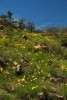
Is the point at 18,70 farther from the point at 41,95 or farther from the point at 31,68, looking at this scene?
the point at 41,95

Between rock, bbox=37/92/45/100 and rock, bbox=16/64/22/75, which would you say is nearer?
rock, bbox=37/92/45/100

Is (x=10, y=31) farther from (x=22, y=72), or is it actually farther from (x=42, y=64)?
(x=22, y=72)

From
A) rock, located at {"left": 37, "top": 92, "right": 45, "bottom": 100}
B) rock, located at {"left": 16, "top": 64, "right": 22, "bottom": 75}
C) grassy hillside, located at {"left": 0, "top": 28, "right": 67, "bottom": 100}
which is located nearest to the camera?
rock, located at {"left": 37, "top": 92, "right": 45, "bottom": 100}

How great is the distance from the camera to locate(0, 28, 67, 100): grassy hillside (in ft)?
52.4

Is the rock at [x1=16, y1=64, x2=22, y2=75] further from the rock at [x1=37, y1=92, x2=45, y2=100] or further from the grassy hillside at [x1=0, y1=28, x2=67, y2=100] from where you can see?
the rock at [x1=37, y1=92, x2=45, y2=100]

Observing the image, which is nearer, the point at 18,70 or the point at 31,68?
the point at 18,70

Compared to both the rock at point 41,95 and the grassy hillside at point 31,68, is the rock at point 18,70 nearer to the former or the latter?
the grassy hillside at point 31,68

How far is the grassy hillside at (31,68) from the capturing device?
1598cm

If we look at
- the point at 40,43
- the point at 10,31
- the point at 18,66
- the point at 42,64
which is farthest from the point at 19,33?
the point at 18,66

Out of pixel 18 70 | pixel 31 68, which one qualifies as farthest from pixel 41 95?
pixel 31 68

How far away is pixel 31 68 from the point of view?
20.1m

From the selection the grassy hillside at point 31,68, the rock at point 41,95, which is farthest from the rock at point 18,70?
the rock at point 41,95

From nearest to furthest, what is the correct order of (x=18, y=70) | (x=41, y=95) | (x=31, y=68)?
(x=41, y=95)
(x=18, y=70)
(x=31, y=68)

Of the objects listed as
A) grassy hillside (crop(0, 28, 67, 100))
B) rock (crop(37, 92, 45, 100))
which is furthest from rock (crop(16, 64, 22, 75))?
rock (crop(37, 92, 45, 100))
